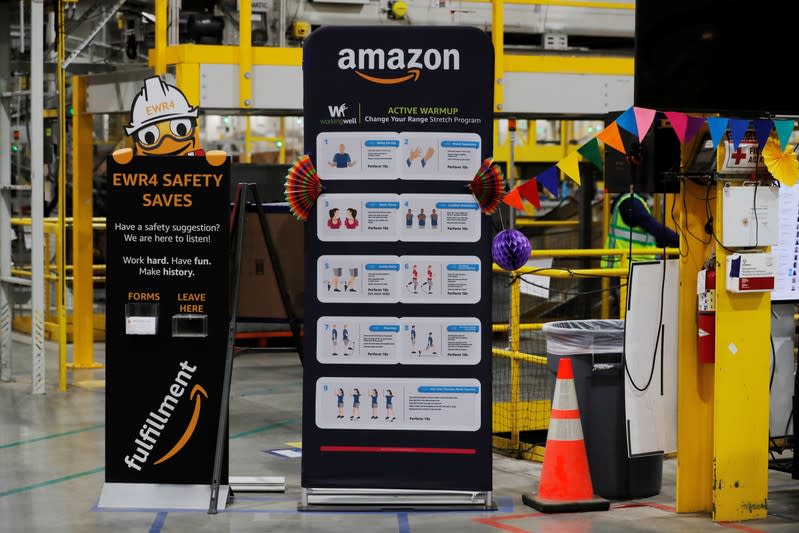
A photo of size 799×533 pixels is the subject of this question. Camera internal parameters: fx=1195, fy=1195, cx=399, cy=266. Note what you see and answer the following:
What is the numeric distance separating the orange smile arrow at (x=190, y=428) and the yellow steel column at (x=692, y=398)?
108 inches

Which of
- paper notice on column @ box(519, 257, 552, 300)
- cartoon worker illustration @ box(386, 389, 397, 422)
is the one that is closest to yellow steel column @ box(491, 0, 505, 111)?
paper notice on column @ box(519, 257, 552, 300)

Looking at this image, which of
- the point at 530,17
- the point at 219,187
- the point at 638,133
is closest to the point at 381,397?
the point at 219,187

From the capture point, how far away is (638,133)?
642cm

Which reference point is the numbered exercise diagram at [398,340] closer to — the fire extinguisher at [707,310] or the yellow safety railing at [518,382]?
the fire extinguisher at [707,310]

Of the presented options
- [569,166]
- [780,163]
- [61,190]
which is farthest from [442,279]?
[61,190]

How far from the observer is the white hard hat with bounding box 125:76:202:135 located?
7234 millimetres

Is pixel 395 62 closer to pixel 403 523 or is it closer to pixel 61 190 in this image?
pixel 403 523

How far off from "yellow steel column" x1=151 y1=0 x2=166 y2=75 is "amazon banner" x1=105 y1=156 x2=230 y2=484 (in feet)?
10.9

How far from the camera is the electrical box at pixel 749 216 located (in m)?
6.50

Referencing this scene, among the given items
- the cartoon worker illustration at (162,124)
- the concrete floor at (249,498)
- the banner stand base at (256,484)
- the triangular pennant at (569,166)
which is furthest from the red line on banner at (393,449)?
the cartoon worker illustration at (162,124)

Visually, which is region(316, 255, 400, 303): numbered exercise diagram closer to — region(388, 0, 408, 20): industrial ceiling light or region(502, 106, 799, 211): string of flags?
region(502, 106, 799, 211): string of flags

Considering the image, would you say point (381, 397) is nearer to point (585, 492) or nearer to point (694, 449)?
point (585, 492)

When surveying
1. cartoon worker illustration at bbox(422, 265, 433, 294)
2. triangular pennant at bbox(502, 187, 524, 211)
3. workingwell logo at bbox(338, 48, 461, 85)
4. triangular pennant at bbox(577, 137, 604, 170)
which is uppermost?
workingwell logo at bbox(338, 48, 461, 85)

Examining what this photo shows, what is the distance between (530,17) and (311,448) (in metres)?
6.17
